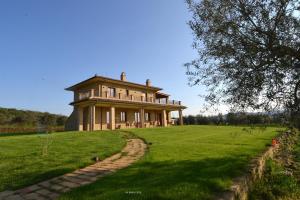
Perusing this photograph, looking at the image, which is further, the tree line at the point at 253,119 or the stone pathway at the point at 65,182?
the tree line at the point at 253,119

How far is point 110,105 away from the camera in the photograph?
88.5 ft

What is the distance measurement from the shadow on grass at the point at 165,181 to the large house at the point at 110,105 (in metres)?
18.2

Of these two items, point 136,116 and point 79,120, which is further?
point 136,116

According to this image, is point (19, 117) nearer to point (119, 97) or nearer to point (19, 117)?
point (19, 117)

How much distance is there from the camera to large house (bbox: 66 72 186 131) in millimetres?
26234

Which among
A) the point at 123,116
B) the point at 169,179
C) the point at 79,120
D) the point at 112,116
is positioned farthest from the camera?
the point at 123,116

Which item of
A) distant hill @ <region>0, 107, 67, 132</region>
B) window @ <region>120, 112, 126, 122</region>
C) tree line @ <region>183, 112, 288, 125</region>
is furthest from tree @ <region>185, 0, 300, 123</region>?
distant hill @ <region>0, 107, 67, 132</region>

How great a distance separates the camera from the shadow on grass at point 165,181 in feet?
17.6

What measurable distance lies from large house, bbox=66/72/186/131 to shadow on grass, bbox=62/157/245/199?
18218 mm

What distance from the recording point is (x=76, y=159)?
938 centimetres

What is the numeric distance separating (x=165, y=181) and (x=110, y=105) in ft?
69.9

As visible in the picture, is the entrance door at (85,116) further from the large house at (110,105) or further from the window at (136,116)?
the window at (136,116)

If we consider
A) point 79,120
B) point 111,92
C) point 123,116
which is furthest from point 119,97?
point 79,120

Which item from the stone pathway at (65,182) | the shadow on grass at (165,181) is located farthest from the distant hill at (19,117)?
the shadow on grass at (165,181)
